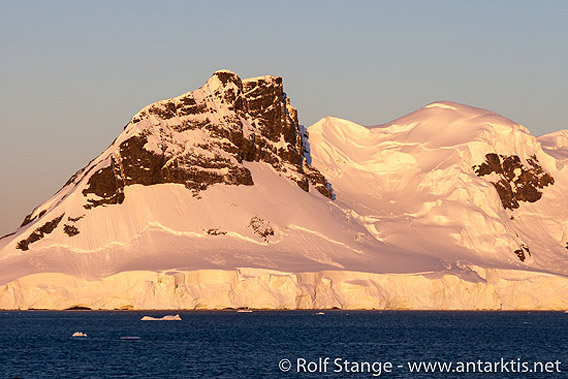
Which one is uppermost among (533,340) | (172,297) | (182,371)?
(172,297)

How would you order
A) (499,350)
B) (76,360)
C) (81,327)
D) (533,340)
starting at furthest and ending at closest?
(81,327), (533,340), (499,350), (76,360)

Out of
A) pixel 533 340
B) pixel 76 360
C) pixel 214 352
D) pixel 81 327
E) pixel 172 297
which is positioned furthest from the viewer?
pixel 172 297

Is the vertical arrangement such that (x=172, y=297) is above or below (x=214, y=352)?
above

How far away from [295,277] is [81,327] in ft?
158

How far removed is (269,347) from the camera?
118750 millimetres

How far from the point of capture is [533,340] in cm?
13412

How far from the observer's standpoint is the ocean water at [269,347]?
9475 centimetres

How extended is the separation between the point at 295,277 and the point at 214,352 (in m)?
81.4

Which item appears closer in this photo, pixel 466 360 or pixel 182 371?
pixel 182 371

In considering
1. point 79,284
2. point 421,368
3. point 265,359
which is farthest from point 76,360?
point 79,284

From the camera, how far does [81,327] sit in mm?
154250

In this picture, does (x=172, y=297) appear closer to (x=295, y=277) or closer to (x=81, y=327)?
(x=295, y=277)

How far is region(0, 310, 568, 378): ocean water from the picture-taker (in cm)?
9475

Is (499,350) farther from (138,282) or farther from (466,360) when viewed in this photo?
(138,282)
